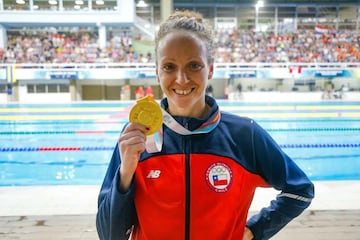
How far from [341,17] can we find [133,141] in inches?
1049

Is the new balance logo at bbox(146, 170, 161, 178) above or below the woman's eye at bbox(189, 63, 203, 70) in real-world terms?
below

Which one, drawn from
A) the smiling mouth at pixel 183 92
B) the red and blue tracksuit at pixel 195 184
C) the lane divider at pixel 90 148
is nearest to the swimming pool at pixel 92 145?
the lane divider at pixel 90 148

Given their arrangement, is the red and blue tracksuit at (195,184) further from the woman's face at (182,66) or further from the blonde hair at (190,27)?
the blonde hair at (190,27)

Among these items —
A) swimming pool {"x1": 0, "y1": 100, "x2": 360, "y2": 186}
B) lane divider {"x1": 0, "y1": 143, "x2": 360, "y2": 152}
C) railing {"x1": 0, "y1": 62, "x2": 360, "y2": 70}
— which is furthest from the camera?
railing {"x1": 0, "y1": 62, "x2": 360, "y2": 70}

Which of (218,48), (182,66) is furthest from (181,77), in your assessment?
(218,48)

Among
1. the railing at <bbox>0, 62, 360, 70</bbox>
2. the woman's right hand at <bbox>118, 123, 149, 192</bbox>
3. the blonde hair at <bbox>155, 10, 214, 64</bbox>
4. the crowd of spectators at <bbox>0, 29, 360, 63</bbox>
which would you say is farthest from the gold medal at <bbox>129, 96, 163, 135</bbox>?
the crowd of spectators at <bbox>0, 29, 360, 63</bbox>

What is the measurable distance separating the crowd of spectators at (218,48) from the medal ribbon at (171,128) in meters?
18.0

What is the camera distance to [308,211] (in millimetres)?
2693

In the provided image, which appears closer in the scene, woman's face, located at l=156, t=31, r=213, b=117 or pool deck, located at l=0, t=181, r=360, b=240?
woman's face, located at l=156, t=31, r=213, b=117

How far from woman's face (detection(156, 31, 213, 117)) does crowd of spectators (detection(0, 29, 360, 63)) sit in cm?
1804

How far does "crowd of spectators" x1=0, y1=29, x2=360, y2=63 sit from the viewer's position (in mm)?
18672

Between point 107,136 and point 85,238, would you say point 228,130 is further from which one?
point 107,136

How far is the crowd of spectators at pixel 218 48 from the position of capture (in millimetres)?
18672

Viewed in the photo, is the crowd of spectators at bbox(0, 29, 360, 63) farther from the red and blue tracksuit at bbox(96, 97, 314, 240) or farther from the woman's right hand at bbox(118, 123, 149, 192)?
the woman's right hand at bbox(118, 123, 149, 192)
